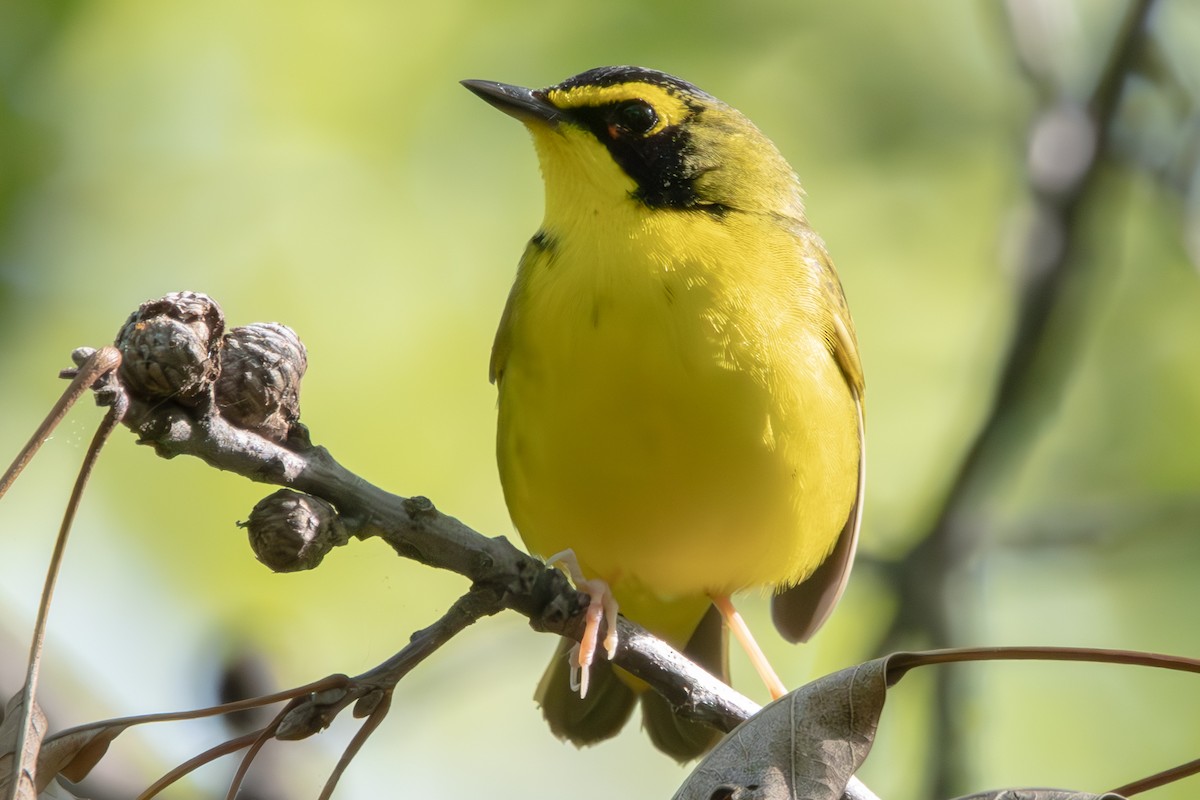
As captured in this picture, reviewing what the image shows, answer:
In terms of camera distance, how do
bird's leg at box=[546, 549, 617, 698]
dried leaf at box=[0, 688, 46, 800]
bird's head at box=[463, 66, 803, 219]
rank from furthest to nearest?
bird's head at box=[463, 66, 803, 219] < bird's leg at box=[546, 549, 617, 698] < dried leaf at box=[0, 688, 46, 800]

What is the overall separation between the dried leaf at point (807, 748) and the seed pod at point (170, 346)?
3.76 ft

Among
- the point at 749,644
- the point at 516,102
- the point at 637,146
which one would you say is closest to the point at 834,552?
the point at 749,644

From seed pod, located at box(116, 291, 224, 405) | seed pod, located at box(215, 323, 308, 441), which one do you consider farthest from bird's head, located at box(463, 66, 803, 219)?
seed pod, located at box(116, 291, 224, 405)

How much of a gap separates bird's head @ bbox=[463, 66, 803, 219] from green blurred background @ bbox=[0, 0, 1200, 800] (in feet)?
6.06

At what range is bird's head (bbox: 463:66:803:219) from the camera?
13.3 ft

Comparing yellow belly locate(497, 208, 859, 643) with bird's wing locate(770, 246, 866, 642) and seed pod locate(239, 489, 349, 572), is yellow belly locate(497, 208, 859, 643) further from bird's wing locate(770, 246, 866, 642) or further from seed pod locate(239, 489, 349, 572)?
seed pod locate(239, 489, 349, 572)

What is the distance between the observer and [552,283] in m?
3.77

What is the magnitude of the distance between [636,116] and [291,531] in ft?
7.80

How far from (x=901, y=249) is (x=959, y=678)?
2769 millimetres

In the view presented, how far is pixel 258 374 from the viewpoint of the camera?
219cm

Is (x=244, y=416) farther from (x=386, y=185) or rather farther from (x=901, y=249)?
(x=901, y=249)

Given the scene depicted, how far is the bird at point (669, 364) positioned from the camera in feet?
11.7

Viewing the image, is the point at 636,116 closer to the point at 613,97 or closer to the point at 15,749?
the point at 613,97

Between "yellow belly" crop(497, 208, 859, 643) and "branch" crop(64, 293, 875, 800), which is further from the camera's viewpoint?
"yellow belly" crop(497, 208, 859, 643)
